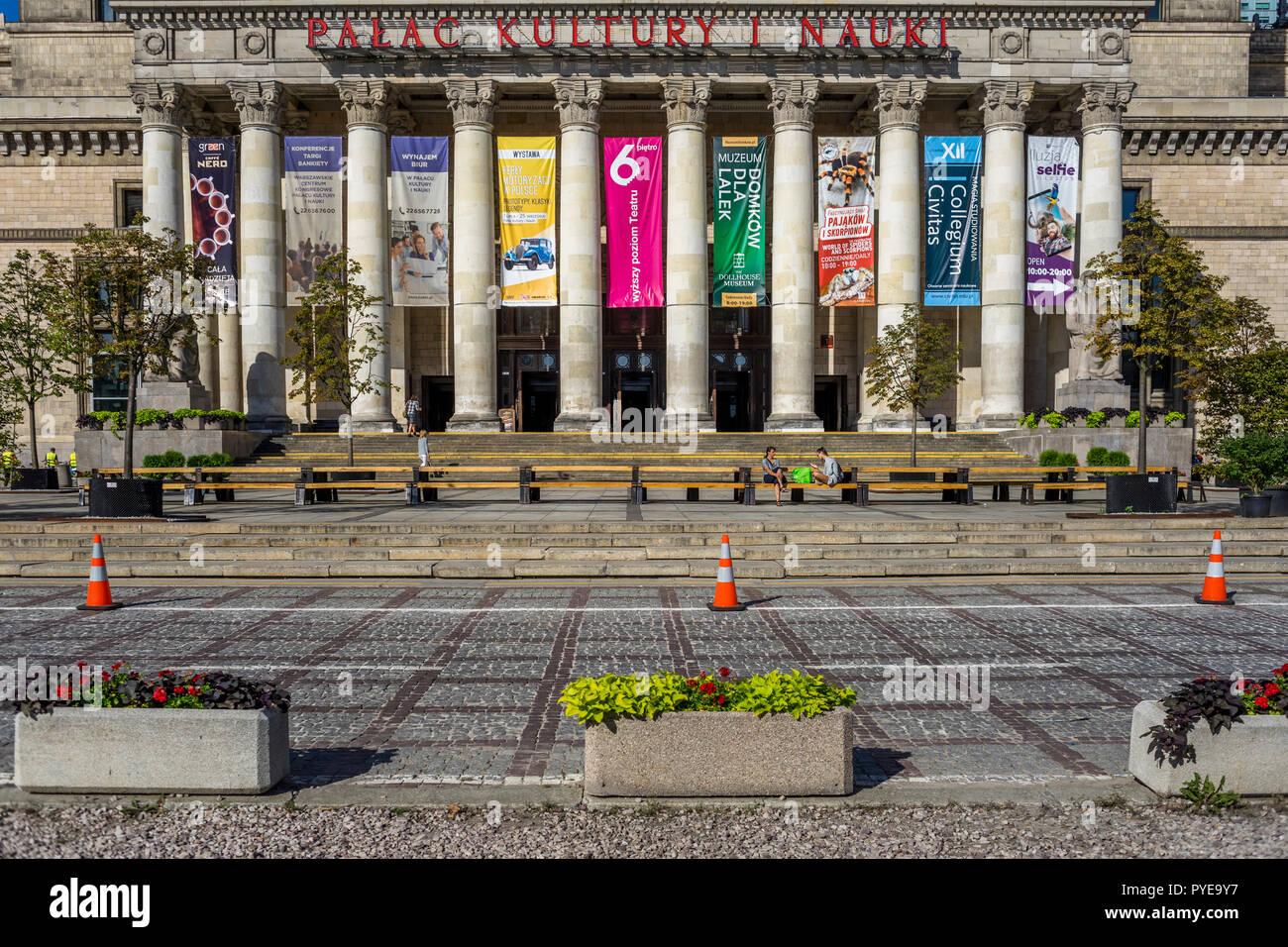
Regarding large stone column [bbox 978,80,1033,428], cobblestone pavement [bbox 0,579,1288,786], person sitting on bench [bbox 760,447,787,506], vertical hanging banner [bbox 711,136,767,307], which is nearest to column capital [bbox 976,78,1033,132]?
large stone column [bbox 978,80,1033,428]

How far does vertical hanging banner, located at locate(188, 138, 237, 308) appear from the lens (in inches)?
1358

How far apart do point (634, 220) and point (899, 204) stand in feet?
33.4

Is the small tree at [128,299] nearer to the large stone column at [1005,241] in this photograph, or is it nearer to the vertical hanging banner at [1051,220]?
the large stone column at [1005,241]

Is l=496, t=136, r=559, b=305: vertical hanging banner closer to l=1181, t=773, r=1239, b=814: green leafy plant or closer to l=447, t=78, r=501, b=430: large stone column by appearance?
l=447, t=78, r=501, b=430: large stone column

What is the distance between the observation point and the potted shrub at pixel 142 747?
216 inches

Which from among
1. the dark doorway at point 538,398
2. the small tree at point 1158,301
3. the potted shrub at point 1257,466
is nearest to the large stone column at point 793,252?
the dark doorway at point 538,398

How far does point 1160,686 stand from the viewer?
26.3 feet

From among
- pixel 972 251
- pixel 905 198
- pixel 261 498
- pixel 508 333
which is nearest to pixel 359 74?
pixel 508 333

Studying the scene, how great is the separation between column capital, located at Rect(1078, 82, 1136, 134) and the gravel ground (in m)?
36.0

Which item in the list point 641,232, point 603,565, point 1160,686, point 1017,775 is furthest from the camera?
point 641,232

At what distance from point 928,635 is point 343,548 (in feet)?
31.3

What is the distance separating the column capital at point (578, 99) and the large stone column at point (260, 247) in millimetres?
10865

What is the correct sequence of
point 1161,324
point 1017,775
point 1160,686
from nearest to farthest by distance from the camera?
point 1017,775
point 1160,686
point 1161,324
